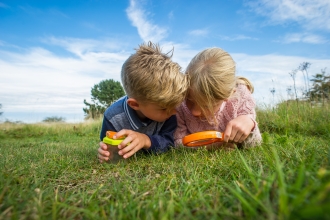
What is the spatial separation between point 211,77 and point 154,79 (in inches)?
20.5

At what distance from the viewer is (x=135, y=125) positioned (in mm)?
2545

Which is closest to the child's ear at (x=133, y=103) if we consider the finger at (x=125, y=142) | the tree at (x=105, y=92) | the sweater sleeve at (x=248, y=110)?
the finger at (x=125, y=142)

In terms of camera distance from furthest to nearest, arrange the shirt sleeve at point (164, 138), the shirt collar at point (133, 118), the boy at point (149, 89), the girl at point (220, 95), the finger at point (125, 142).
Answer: the shirt collar at point (133, 118), the shirt sleeve at point (164, 138), the girl at point (220, 95), the boy at point (149, 89), the finger at point (125, 142)

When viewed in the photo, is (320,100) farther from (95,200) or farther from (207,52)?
(95,200)

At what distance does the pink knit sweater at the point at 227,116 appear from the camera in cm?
258

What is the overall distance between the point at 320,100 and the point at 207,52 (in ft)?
17.0

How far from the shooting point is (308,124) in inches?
177

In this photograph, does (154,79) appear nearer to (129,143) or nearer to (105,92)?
(129,143)

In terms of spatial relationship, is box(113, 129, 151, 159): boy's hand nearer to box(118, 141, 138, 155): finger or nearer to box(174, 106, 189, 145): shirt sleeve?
box(118, 141, 138, 155): finger

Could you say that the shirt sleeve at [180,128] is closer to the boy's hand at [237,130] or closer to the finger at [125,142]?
the boy's hand at [237,130]

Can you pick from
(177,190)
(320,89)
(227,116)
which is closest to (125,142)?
(177,190)

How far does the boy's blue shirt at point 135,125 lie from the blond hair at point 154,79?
0.37 meters

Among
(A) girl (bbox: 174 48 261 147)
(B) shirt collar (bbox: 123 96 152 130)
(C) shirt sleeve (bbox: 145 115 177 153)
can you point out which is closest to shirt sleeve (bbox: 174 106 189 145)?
(C) shirt sleeve (bbox: 145 115 177 153)

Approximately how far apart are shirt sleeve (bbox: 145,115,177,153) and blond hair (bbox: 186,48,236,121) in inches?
21.4
